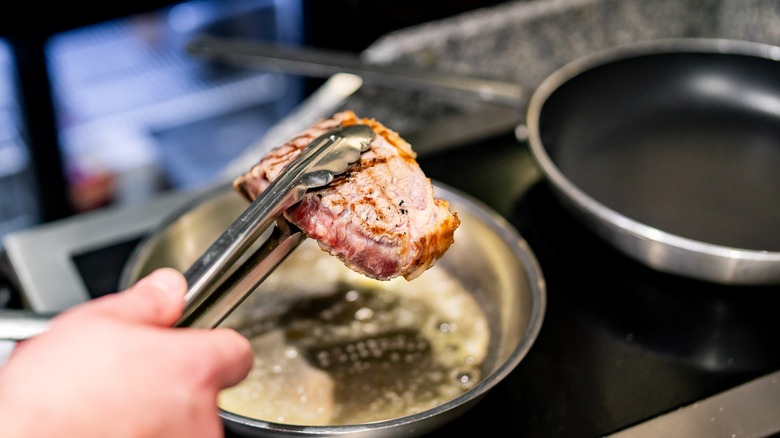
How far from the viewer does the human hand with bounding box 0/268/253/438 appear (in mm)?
459

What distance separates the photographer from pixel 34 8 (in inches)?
53.3

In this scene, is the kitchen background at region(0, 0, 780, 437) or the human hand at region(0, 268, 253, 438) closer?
the human hand at region(0, 268, 253, 438)

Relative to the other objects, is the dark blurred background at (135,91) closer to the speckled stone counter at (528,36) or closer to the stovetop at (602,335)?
the speckled stone counter at (528,36)

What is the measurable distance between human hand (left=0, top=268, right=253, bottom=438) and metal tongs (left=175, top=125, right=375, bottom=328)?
0.16 ft

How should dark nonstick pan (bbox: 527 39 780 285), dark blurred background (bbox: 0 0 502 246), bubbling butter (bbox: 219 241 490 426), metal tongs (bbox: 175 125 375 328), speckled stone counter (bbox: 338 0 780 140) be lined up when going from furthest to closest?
dark blurred background (bbox: 0 0 502 246), speckled stone counter (bbox: 338 0 780 140), dark nonstick pan (bbox: 527 39 780 285), bubbling butter (bbox: 219 241 490 426), metal tongs (bbox: 175 125 375 328)

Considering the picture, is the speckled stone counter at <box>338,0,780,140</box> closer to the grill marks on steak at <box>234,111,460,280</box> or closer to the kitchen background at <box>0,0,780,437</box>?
the kitchen background at <box>0,0,780,437</box>

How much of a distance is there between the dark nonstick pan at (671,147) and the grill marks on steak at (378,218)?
0.27 meters

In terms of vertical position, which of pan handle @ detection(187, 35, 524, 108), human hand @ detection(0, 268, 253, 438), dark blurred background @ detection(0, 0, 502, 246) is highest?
human hand @ detection(0, 268, 253, 438)

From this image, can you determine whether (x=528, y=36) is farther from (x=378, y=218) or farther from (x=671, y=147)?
(x=378, y=218)

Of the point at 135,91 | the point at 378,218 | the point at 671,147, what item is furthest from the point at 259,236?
the point at 135,91

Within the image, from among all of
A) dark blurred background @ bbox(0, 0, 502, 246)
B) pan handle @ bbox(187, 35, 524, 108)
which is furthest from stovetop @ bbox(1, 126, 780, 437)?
dark blurred background @ bbox(0, 0, 502, 246)

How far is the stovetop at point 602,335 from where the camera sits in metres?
0.76

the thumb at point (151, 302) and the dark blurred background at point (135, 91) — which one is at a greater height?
the thumb at point (151, 302)

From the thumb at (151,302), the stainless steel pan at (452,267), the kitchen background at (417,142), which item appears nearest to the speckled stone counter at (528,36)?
the kitchen background at (417,142)
